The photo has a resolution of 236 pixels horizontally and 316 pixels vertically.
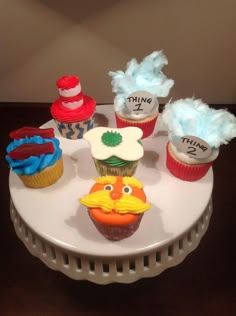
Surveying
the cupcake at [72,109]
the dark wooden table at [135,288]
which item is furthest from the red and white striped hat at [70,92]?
the dark wooden table at [135,288]

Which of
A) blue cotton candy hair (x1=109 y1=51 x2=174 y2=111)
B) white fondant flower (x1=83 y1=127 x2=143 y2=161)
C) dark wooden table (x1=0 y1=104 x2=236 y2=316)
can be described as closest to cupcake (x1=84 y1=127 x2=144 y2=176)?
white fondant flower (x1=83 y1=127 x2=143 y2=161)

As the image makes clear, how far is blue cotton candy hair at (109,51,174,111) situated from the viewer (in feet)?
3.11

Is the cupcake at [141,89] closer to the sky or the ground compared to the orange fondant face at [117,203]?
closer to the sky

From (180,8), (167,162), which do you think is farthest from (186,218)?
(180,8)

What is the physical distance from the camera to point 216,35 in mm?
1426

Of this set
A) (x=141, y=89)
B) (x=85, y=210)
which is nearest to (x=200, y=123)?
(x=141, y=89)

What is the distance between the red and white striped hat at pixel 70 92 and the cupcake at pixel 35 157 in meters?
0.10

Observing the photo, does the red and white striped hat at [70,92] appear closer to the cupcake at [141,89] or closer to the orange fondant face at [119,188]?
the cupcake at [141,89]

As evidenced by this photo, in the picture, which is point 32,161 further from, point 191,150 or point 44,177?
point 191,150

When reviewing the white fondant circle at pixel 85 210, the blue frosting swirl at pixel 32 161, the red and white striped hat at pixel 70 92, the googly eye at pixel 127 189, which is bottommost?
the white fondant circle at pixel 85 210

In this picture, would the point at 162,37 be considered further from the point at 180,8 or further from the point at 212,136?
the point at 212,136

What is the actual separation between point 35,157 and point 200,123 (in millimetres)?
332

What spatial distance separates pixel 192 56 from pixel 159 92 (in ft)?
1.94

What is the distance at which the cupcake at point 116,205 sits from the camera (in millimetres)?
747
